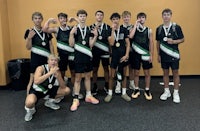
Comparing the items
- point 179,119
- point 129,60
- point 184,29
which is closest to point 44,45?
point 129,60

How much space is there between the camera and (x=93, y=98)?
389 centimetres

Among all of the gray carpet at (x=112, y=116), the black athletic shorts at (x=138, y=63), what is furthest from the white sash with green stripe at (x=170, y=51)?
the gray carpet at (x=112, y=116)

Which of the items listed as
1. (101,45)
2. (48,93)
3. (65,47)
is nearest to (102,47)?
(101,45)

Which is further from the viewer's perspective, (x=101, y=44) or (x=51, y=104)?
(x=101, y=44)

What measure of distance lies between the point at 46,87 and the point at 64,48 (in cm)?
80

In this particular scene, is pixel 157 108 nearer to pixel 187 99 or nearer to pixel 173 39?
pixel 187 99

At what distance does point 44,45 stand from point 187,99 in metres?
2.36

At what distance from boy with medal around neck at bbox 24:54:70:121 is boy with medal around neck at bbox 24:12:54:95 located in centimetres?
43

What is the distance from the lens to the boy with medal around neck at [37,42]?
12.1 feet

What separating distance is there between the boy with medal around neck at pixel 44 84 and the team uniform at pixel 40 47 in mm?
449

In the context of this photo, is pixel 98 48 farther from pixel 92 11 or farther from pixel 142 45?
pixel 92 11

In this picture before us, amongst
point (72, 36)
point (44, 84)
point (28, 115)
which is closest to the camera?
point (28, 115)

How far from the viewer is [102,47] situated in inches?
160

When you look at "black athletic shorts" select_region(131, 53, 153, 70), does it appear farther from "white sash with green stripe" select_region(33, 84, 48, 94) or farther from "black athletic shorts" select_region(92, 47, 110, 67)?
"white sash with green stripe" select_region(33, 84, 48, 94)
